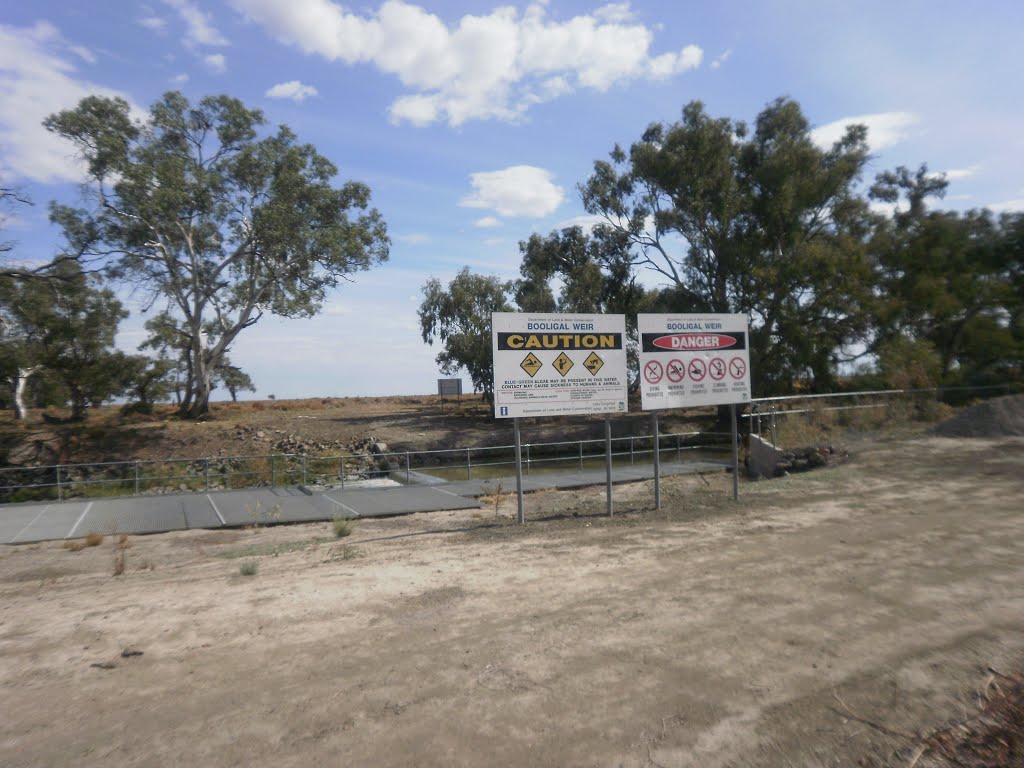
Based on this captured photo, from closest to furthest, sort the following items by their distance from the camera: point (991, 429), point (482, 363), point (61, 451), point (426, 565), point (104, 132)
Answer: point (426, 565) < point (991, 429) < point (61, 451) < point (104, 132) < point (482, 363)

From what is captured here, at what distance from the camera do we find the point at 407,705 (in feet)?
14.8

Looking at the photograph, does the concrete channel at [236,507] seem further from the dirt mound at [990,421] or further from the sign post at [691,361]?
the dirt mound at [990,421]

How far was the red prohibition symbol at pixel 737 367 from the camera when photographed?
1247cm

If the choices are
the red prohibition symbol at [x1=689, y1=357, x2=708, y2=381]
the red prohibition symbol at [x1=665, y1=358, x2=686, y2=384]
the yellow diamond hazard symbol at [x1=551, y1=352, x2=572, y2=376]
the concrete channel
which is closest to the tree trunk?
the concrete channel

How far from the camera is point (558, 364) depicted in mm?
11094

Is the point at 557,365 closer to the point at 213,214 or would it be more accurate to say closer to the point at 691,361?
the point at 691,361

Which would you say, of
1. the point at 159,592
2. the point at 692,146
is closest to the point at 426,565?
the point at 159,592

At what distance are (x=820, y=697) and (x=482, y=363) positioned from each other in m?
48.5

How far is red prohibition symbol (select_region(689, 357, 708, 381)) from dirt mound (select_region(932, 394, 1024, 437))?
1127 cm

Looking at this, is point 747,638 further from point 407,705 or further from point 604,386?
point 604,386

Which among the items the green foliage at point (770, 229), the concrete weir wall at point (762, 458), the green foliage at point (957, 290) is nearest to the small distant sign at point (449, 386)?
the green foliage at point (770, 229)

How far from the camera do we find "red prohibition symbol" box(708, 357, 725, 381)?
1227 cm

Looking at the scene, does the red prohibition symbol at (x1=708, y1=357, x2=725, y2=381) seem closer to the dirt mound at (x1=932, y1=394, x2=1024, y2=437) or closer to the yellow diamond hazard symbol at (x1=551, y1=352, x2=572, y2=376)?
the yellow diamond hazard symbol at (x1=551, y1=352, x2=572, y2=376)

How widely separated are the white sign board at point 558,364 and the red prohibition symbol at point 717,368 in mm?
1783
